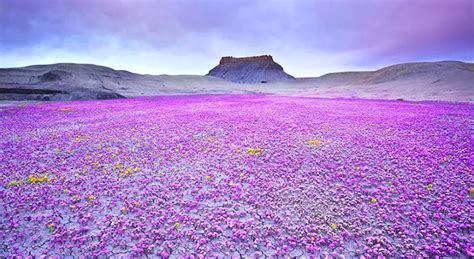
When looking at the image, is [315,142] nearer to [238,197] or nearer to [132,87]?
[238,197]

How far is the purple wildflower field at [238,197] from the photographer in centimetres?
441

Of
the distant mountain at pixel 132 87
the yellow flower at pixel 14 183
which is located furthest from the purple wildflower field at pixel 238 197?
the distant mountain at pixel 132 87

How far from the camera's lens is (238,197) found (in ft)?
19.9

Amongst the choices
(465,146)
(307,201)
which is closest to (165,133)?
(307,201)

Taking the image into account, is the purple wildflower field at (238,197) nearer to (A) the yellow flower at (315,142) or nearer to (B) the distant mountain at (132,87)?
(A) the yellow flower at (315,142)

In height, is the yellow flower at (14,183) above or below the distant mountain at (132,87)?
below

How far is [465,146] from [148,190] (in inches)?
528

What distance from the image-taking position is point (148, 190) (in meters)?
6.41

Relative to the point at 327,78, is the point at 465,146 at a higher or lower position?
lower

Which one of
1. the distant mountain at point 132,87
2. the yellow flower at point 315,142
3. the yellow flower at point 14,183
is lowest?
the yellow flower at point 14,183

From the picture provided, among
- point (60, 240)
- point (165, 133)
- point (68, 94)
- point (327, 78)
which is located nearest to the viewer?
point (60, 240)

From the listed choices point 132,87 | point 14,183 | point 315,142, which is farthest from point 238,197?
point 132,87

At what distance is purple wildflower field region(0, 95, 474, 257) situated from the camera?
4414 mm

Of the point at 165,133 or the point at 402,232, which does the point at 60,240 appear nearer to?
the point at 402,232
